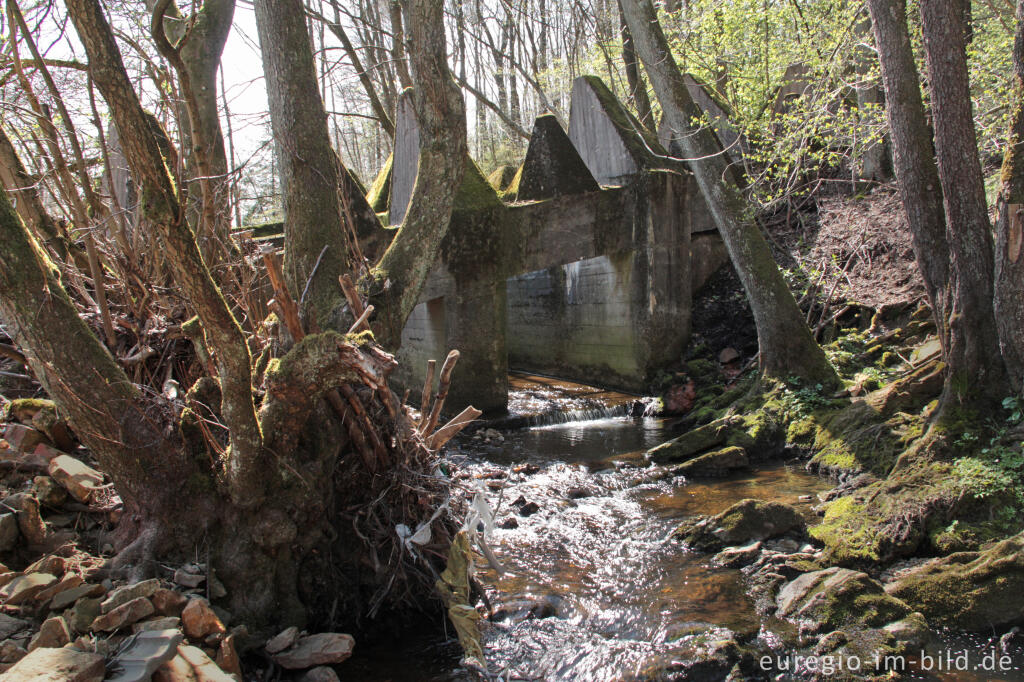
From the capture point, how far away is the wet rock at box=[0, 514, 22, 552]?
3.61 m

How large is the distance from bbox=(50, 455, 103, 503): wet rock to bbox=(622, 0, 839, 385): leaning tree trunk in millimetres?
7889

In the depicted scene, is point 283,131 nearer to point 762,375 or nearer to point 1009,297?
point 1009,297

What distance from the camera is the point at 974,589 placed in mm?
4219

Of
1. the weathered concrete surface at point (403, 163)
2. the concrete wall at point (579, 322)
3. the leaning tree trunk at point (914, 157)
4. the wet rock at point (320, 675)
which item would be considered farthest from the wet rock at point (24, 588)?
the concrete wall at point (579, 322)

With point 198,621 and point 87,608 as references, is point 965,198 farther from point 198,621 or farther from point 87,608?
point 87,608

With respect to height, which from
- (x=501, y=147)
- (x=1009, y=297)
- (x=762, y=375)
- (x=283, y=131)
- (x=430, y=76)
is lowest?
(x=762, y=375)

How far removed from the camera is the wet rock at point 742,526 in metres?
5.60

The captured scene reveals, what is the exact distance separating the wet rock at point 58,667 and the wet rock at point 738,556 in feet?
13.9

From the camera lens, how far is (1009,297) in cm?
538

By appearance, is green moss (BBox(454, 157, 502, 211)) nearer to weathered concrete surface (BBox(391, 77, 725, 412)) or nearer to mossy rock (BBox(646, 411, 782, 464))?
weathered concrete surface (BBox(391, 77, 725, 412))

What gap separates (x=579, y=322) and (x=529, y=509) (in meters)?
7.35

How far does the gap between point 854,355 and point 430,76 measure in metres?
7.29

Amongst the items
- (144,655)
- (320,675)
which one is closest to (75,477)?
(144,655)

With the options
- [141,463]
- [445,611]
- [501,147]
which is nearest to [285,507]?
[141,463]
